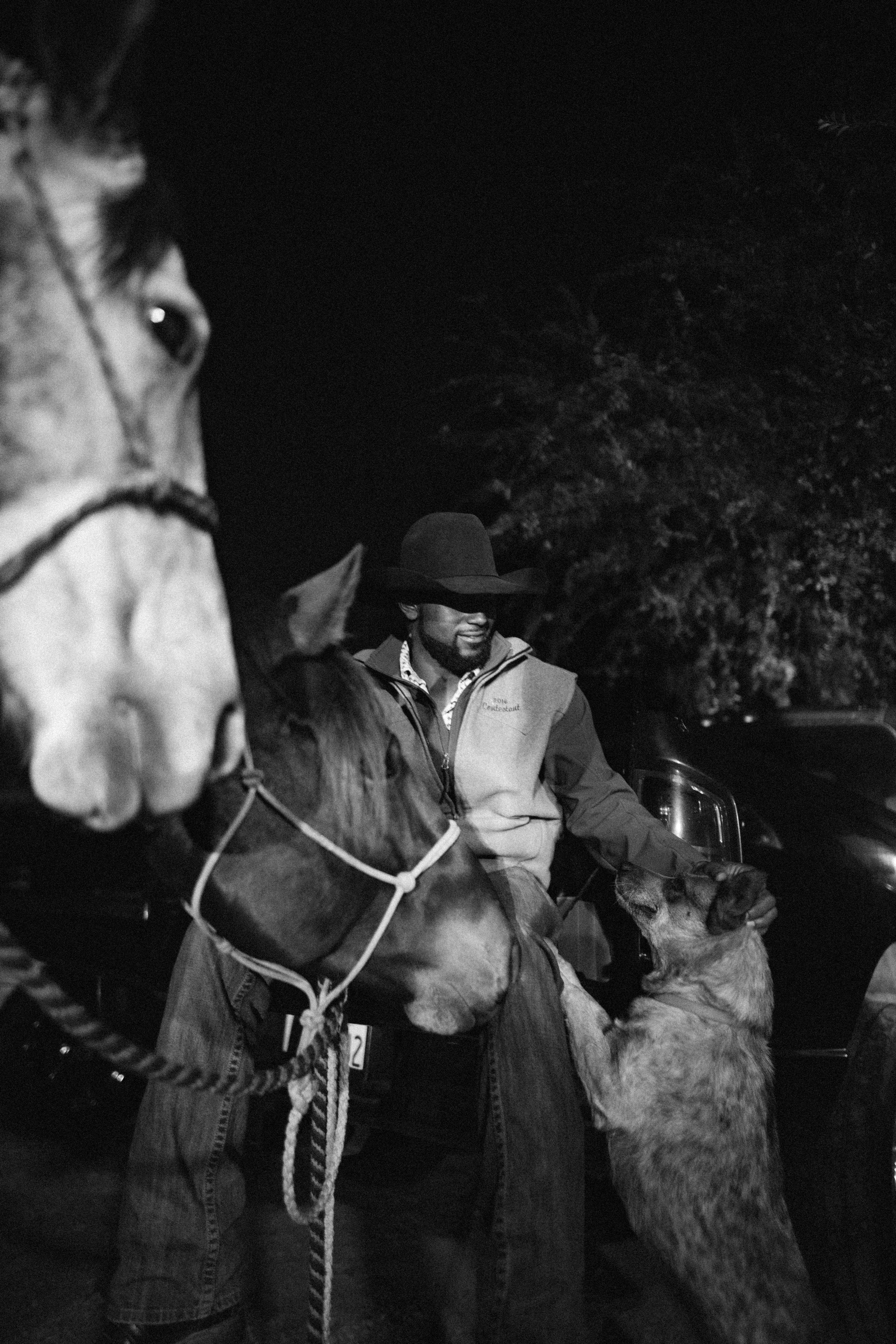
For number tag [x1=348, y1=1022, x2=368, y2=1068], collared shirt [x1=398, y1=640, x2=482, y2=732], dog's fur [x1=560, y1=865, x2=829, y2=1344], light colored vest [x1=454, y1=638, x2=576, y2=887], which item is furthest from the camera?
number tag [x1=348, y1=1022, x2=368, y2=1068]

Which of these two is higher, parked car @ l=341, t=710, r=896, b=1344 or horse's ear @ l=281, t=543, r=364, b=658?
horse's ear @ l=281, t=543, r=364, b=658

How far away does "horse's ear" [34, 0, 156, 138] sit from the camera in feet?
4.52

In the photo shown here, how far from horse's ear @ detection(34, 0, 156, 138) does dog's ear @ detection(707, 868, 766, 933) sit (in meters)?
2.54

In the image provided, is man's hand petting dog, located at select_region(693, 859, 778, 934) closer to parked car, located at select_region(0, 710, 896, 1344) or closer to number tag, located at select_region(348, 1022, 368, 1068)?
parked car, located at select_region(0, 710, 896, 1344)

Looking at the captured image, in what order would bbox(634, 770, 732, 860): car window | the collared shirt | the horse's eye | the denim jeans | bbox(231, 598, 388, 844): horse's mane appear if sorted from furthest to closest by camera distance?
1. bbox(634, 770, 732, 860): car window
2. the collared shirt
3. the denim jeans
4. bbox(231, 598, 388, 844): horse's mane
5. the horse's eye

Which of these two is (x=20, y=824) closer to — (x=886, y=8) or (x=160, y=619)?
(x=160, y=619)

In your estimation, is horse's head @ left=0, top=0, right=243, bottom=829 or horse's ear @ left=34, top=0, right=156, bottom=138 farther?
horse's head @ left=0, top=0, right=243, bottom=829

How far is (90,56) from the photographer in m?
1.40

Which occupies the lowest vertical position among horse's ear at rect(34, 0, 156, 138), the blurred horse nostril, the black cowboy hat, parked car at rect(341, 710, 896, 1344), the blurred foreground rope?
parked car at rect(341, 710, 896, 1344)

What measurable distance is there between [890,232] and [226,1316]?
10639 mm

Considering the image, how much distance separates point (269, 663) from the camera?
2152 mm

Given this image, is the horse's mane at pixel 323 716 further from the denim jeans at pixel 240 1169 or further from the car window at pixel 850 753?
the car window at pixel 850 753

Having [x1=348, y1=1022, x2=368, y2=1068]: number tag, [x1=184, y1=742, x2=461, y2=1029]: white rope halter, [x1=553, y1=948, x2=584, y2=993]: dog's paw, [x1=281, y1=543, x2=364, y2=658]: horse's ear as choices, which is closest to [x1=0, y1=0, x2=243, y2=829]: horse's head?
[x1=184, y1=742, x2=461, y2=1029]: white rope halter

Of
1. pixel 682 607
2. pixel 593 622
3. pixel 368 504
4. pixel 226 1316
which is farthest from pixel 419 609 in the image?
pixel 368 504
